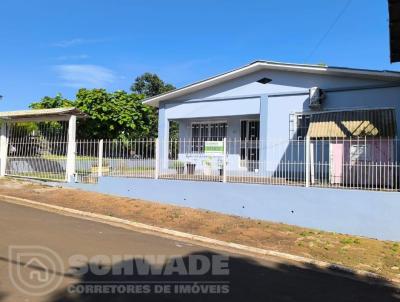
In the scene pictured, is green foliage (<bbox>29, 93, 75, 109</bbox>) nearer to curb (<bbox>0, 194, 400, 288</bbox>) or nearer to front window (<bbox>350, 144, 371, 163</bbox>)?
curb (<bbox>0, 194, 400, 288</bbox>)

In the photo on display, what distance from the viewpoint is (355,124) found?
12.9m

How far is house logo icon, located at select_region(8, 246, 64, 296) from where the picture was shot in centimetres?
516

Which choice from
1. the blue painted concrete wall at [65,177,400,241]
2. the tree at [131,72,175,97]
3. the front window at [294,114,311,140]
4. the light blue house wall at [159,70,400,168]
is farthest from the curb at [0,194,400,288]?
the tree at [131,72,175,97]

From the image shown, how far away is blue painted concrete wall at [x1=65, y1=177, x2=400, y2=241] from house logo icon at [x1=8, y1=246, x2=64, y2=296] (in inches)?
224

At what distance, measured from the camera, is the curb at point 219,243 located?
728 cm

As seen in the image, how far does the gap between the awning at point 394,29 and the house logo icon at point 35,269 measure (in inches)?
305

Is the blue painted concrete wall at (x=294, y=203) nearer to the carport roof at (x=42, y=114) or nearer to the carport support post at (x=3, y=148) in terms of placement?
the carport roof at (x=42, y=114)

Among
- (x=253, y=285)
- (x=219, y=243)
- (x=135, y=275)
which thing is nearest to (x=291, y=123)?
(x=219, y=243)

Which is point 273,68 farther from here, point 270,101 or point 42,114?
point 42,114

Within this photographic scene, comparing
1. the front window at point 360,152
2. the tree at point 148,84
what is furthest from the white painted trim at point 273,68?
the tree at point 148,84

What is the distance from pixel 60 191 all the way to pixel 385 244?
32.2 feet

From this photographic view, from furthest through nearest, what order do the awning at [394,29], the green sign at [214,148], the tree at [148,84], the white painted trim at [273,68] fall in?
the tree at [148,84] → the white painted trim at [273,68] → the green sign at [214,148] → the awning at [394,29]

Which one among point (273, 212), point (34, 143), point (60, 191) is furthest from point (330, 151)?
point (34, 143)

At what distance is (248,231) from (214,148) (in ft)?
11.1
